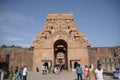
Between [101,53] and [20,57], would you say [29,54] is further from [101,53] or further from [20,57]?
[101,53]

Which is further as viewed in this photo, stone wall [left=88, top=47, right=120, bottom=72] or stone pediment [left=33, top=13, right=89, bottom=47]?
stone pediment [left=33, top=13, right=89, bottom=47]

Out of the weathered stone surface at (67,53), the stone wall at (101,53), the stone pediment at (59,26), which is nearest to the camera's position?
the weathered stone surface at (67,53)

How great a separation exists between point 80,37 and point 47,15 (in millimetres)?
9828

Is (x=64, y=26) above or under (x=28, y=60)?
above

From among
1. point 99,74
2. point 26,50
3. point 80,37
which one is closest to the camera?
point 99,74

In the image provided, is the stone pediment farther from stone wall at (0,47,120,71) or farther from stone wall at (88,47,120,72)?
stone wall at (0,47,120,71)

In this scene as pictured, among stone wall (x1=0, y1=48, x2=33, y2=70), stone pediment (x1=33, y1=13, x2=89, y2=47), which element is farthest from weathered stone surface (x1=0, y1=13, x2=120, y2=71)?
stone pediment (x1=33, y1=13, x2=89, y2=47)

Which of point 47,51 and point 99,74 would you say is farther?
point 47,51

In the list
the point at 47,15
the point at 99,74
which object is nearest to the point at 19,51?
the point at 47,15

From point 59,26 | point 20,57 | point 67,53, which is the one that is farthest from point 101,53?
point 20,57

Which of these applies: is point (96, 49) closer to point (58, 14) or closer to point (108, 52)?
point (108, 52)

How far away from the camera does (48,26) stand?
3991 centimetres

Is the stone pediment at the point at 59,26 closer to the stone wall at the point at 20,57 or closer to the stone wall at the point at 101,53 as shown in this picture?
the stone wall at the point at 101,53

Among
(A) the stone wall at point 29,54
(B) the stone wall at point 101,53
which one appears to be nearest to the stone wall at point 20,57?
(A) the stone wall at point 29,54
